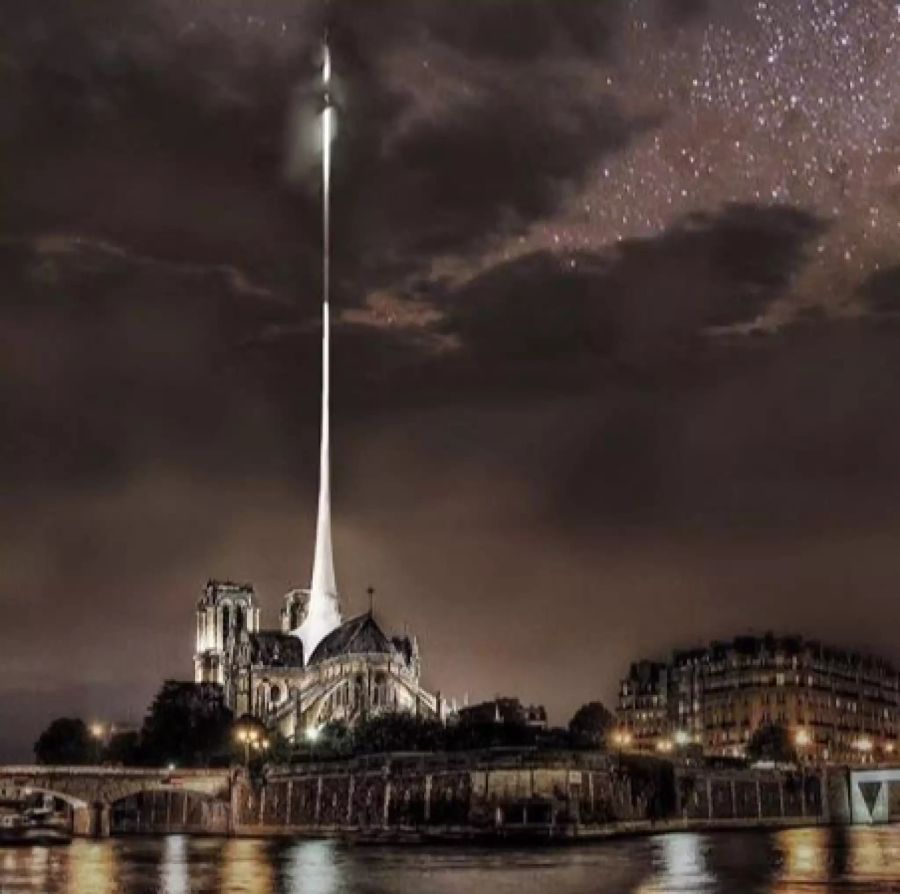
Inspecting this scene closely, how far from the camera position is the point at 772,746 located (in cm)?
18662

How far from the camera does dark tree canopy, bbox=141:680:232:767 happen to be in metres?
183

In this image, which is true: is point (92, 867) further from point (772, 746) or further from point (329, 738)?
point (772, 746)

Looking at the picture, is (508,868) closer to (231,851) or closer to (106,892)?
(106,892)

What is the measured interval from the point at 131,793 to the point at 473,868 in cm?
6793

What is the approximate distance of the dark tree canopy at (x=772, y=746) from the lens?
590 feet

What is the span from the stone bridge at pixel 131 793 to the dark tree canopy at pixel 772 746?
6135 centimetres

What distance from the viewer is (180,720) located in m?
187

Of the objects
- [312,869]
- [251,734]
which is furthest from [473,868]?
[251,734]

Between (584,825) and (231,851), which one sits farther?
(584,825)

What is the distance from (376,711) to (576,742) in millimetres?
39954

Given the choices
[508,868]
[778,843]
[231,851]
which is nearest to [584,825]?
[778,843]

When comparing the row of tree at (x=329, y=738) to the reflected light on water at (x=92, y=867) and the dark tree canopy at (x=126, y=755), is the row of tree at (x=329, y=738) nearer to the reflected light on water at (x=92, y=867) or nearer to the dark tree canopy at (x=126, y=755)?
the dark tree canopy at (x=126, y=755)

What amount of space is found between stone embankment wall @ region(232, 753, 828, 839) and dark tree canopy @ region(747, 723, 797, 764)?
23797mm

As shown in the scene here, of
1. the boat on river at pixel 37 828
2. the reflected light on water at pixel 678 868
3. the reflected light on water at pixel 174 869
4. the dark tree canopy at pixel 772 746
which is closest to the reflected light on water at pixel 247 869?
the reflected light on water at pixel 174 869
